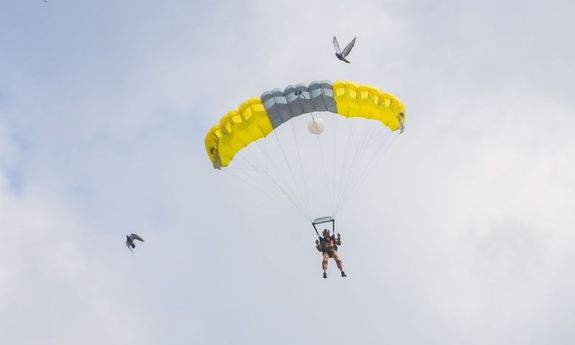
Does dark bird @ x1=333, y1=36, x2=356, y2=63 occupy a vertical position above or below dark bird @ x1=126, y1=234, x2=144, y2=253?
above

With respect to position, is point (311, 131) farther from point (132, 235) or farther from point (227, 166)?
point (132, 235)

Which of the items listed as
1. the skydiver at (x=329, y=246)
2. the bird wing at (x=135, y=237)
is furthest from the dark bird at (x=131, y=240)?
the skydiver at (x=329, y=246)

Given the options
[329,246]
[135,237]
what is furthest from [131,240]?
[329,246]

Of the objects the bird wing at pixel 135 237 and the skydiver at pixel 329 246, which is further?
the bird wing at pixel 135 237

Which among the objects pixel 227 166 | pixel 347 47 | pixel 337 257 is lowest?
pixel 337 257

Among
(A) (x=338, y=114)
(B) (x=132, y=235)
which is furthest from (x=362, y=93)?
(B) (x=132, y=235)

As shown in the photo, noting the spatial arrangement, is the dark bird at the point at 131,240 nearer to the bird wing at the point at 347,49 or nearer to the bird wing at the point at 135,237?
the bird wing at the point at 135,237

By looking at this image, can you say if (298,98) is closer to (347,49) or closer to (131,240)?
(347,49)

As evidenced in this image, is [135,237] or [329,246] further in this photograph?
[135,237]

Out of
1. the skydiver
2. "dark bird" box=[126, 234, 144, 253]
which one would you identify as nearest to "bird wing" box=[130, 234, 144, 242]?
"dark bird" box=[126, 234, 144, 253]

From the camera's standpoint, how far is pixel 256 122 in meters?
38.2

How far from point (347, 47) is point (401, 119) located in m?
3.34

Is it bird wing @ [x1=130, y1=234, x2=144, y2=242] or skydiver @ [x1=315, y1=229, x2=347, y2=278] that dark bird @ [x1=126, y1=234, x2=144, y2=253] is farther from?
skydiver @ [x1=315, y1=229, x2=347, y2=278]

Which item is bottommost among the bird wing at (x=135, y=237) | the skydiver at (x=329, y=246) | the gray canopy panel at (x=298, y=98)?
the skydiver at (x=329, y=246)
